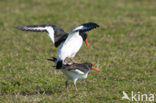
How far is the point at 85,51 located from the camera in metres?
12.6

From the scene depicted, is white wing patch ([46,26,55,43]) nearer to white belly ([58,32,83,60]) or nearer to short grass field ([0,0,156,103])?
white belly ([58,32,83,60])

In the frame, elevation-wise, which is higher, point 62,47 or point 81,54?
point 62,47

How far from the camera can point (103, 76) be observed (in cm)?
952

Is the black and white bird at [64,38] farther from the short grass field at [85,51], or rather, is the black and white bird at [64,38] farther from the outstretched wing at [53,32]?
the short grass field at [85,51]

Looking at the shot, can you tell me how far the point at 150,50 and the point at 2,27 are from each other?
6954mm

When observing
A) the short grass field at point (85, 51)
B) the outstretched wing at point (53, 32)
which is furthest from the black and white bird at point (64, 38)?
the short grass field at point (85, 51)

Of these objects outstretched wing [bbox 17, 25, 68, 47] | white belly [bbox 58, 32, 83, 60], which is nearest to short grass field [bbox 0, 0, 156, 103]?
white belly [bbox 58, 32, 83, 60]

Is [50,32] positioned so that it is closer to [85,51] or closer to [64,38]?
[64,38]

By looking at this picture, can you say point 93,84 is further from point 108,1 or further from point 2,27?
point 108,1

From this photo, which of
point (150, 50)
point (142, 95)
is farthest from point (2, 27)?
point (142, 95)

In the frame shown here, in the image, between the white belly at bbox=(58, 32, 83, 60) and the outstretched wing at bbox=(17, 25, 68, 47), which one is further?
the outstretched wing at bbox=(17, 25, 68, 47)

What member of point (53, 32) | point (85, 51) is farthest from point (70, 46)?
point (85, 51)

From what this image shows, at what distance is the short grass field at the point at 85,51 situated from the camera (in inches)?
315

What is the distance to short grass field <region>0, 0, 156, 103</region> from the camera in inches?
315
